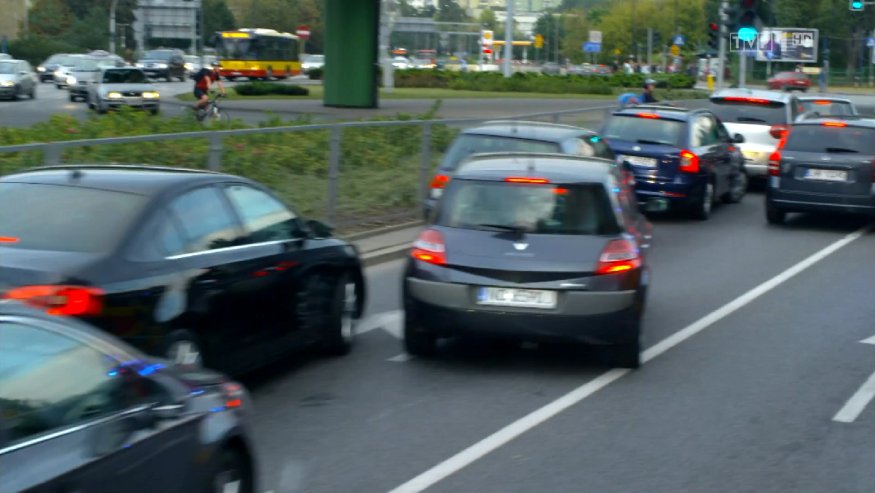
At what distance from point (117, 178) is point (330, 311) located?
233 centimetres

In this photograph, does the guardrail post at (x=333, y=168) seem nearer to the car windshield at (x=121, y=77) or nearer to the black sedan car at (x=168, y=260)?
the black sedan car at (x=168, y=260)

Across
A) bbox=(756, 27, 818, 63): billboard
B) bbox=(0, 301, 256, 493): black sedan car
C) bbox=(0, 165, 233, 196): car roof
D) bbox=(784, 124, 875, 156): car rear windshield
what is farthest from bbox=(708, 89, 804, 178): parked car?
bbox=(756, 27, 818, 63): billboard

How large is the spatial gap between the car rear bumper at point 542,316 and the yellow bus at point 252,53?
217 feet

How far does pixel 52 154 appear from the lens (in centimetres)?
1066

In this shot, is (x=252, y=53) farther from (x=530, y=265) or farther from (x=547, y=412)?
(x=547, y=412)

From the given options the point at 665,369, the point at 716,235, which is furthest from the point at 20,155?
the point at 716,235

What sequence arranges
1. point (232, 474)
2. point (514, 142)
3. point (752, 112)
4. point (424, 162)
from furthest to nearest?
point (752, 112), point (424, 162), point (514, 142), point (232, 474)

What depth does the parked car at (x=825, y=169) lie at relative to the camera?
18.4 m

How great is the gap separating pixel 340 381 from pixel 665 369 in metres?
2.47

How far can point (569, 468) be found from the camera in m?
7.22

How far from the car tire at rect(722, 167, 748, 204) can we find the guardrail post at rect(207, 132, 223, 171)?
10.9 m

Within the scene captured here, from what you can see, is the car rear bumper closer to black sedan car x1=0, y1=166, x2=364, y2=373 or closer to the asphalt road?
the asphalt road

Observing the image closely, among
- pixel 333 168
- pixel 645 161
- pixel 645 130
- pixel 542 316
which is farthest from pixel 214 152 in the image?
pixel 645 130

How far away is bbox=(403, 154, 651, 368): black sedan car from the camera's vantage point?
30.3ft
